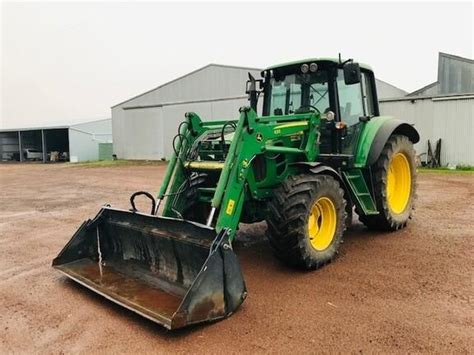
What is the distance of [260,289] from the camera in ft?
14.9

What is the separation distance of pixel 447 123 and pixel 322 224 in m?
13.1

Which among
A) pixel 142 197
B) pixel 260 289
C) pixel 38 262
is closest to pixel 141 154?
pixel 142 197

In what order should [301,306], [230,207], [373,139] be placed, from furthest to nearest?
[373,139] → [230,207] → [301,306]

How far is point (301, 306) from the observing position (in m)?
4.14

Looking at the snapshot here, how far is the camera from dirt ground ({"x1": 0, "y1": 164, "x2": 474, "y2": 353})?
3523 mm

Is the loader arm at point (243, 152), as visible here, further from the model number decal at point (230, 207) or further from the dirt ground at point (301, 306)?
the dirt ground at point (301, 306)

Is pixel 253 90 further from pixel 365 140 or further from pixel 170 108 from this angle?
pixel 170 108

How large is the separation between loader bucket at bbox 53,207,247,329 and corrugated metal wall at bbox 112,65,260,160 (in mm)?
17345

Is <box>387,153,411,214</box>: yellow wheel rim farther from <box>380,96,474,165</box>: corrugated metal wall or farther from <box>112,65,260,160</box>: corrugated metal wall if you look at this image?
<box>112,65,260,160</box>: corrugated metal wall

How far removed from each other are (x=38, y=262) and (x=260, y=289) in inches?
121

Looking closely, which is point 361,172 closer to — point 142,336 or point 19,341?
point 142,336

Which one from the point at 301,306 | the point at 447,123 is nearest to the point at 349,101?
the point at 301,306

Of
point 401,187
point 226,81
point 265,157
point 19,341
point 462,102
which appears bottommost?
point 19,341

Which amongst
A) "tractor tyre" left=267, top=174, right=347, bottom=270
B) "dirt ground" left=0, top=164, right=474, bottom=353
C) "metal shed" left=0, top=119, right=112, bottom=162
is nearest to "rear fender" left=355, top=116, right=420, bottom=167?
"tractor tyre" left=267, top=174, right=347, bottom=270
